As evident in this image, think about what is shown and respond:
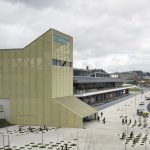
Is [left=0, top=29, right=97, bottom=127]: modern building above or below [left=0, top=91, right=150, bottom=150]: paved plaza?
above

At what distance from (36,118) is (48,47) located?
45.0 feet

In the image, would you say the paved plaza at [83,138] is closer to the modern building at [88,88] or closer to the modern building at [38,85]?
the modern building at [38,85]

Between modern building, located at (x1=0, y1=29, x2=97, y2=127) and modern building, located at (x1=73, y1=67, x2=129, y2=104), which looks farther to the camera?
modern building, located at (x1=73, y1=67, x2=129, y2=104)

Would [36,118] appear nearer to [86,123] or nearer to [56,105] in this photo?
[56,105]

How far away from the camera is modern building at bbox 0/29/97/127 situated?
61.8m

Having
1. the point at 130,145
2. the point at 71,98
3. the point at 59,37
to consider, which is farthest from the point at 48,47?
the point at 130,145

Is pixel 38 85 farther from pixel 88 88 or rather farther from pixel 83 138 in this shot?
pixel 88 88

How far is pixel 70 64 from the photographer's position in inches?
2825

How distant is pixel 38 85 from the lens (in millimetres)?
63156

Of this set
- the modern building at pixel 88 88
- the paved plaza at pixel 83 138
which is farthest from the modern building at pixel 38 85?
the modern building at pixel 88 88

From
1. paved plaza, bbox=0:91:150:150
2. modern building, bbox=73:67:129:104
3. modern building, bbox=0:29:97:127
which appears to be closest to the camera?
paved plaza, bbox=0:91:150:150

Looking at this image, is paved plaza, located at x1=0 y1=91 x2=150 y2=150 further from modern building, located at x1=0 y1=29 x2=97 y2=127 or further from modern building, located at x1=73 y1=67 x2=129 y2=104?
modern building, located at x1=73 y1=67 x2=129 y2=104

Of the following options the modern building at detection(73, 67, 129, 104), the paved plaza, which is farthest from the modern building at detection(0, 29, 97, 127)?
the modern building at detection(73, 67, 129, 104)

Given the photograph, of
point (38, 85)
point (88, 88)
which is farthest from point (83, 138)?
point (88, 88)
